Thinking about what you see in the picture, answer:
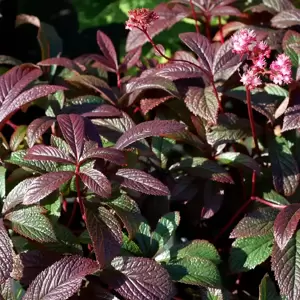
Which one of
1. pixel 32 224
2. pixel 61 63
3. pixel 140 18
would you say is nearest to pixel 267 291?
pixel 32 224

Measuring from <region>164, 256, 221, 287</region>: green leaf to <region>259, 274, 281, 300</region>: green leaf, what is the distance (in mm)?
78

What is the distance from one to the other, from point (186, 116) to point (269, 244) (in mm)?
344

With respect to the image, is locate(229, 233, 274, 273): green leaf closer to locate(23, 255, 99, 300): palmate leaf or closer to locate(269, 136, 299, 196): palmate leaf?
locate(269, 136, 299, 196): palmate leaf

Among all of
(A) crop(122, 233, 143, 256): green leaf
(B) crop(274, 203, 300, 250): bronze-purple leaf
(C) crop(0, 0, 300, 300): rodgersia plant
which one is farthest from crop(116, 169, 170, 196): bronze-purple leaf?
(B) crop(274, 203, 300, 250): bronze-purple leaf

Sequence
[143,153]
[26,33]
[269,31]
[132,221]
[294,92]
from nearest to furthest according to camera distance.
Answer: [132,221], [143,153], [294,92], [269,31], [26,33]

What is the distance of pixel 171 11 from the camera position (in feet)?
5.17

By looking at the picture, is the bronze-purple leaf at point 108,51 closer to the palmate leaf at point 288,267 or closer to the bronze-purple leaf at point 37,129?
the bronze-purple leaf at point 37,129

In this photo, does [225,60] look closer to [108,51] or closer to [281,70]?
[281,70]

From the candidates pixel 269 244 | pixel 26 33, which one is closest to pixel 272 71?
pixel 269 244

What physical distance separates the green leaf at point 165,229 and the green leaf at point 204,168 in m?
0.12

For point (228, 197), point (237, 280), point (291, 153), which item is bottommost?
point (237, 280)

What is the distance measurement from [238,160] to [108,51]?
45 cm

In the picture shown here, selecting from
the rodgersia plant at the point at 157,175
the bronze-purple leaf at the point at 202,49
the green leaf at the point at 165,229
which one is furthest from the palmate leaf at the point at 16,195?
the bronze-purple leaf at the point at 202,49

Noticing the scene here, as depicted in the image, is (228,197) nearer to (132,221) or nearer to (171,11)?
(132,221)
